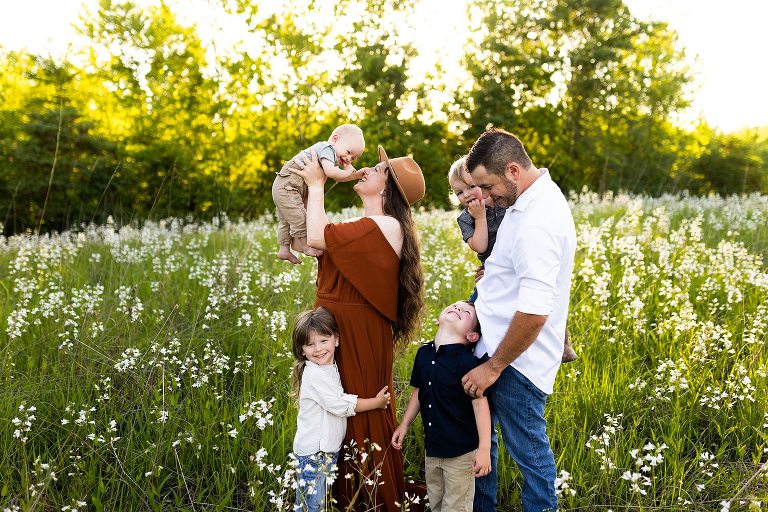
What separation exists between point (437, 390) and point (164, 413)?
179cm

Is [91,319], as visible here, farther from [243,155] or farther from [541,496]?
[243,155]

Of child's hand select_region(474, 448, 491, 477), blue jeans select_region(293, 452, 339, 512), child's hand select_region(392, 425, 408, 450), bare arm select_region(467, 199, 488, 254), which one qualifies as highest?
bare arm select_region(467, 199, 488, 254)

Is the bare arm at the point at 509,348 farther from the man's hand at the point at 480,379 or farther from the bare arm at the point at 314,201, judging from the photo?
the bare arm at the point at 314,201

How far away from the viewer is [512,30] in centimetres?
3073

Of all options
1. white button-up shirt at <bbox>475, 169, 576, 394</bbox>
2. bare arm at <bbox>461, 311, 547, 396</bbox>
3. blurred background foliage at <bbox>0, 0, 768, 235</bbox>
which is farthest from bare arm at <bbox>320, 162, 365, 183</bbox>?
blurred background foliage at <bbox>0, 0, 768, 235</bbox>

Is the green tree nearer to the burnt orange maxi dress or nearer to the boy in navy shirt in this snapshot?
the burnt orange maxi dress

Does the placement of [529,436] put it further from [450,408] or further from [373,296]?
[373,296]

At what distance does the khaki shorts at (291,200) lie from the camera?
11.7ft

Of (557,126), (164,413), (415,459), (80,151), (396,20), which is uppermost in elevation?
(396,20)

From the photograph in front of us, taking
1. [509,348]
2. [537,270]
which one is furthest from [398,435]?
[537,270]

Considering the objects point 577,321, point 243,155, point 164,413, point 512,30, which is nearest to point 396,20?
point 512,30

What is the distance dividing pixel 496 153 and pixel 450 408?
1.41 m

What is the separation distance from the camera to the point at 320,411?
11.9 feet

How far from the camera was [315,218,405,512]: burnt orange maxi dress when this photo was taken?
369 centimetres
